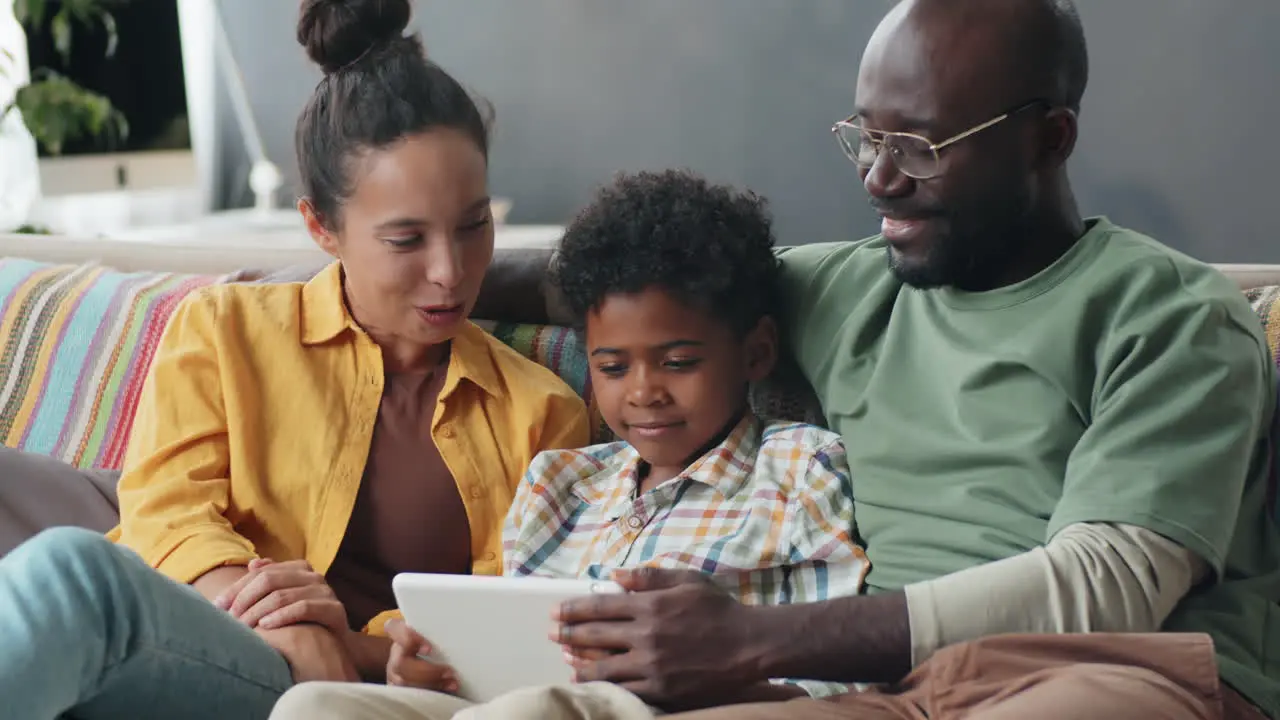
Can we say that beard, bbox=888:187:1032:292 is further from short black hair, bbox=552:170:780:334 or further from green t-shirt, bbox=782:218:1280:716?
short black hair, bbox=552:170:780:334

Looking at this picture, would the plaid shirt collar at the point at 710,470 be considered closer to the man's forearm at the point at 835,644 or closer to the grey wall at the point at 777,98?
the man's forearm at the point at 835,644

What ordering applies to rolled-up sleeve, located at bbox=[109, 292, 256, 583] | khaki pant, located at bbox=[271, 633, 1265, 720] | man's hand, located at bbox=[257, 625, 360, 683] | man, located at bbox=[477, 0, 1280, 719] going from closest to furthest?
khaki pant, located at bbox=[271, 633, 1265, 720] → man, located at bbox=[477, 0, 1280, 719] → man's hand, located at bbox=[257, 625, 360, 683] → rolled-up sleeve, located at bbox=[109, 292, 256, 583]

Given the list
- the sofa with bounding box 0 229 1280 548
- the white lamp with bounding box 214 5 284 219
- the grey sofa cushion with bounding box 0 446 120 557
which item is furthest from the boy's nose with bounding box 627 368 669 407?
the white lamp with bounding box 214 5 284 219

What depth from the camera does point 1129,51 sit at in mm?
3734

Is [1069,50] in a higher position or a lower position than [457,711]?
higher

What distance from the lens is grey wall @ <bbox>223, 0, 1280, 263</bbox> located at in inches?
145

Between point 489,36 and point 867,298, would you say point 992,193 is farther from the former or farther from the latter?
point 489,36

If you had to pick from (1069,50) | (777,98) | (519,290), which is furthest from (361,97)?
(777,98)

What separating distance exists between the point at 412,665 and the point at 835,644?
1.28 ft

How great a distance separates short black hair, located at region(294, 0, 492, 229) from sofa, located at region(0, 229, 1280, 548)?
0.96ft

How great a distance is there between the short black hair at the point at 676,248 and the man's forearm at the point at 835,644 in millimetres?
451

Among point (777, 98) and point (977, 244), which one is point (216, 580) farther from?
point (777, 98)

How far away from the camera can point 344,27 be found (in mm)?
1575

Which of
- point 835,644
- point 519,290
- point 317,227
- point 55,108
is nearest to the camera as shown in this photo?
point 835,644
